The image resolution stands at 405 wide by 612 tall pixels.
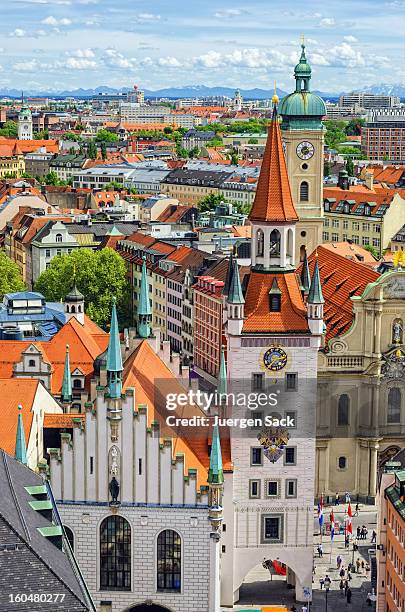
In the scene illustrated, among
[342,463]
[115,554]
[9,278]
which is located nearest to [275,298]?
[115,554]

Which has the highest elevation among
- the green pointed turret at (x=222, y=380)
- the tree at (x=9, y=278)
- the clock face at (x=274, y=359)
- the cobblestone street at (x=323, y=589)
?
the clock face at (x=274, y=359)

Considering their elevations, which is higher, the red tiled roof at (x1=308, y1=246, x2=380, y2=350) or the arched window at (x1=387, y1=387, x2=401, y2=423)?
the red tiled roof at (x1=308, y1=246, x2=380, y2=350)

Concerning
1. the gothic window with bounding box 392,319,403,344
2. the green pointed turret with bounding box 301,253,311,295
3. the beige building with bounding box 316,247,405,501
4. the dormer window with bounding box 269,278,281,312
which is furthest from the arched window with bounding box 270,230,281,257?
the gothic window with bounding box 392,319,403,344

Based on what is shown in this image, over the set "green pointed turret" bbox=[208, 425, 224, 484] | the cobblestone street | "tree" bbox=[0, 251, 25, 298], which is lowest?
the cobblestone street

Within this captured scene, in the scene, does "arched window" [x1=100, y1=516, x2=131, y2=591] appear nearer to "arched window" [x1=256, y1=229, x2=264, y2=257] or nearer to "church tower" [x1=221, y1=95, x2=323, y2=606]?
"church tower" [x1=221, y1=95, x2=323, y2=606]

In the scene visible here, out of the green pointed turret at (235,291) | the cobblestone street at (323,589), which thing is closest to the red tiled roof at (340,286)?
the cobblestone street at (323,589)

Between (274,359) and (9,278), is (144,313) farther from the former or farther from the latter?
(9,278)

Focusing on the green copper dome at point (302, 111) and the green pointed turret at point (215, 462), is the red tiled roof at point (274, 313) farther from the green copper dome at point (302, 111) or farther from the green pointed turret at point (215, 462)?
the green copper dome at point (302, 111)
